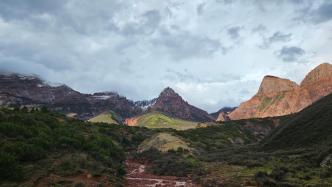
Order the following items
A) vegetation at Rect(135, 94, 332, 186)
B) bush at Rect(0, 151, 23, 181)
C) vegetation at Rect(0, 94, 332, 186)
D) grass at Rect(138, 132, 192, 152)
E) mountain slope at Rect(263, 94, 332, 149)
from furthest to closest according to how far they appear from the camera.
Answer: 1. grass at Rect(138, 132, 192, 152)
2. mountain slope at Rect(263, 94, 332, 149)
3. vegetation at Rect(135, 94, 332, 186)
4. vegetation at Rect(0, 94, 332, 186)
5. bush at Rect(0, 151, 23, 181)

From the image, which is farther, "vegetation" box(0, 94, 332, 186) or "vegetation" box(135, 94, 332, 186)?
"vegetation" box(135, 94, 332, 186)

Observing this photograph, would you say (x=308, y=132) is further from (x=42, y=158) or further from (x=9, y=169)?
(x=9, y=169)

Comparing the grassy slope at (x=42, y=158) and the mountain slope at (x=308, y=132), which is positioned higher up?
the mountain slope at (x=308, y=132)

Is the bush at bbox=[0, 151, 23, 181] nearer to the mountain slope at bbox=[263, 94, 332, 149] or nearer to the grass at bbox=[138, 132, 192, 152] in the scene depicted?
the mountain slope at bbox=[263, 94, 332, 149]

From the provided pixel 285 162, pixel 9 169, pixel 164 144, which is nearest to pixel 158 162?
pixel 164 144

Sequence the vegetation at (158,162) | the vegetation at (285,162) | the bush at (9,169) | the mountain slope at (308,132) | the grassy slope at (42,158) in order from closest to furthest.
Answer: the bush at (9,169) < the grassy slope at (42,158) < the vegetation at (158,162) < the vegetation at (285,162) < the mountain slope at (308,132)

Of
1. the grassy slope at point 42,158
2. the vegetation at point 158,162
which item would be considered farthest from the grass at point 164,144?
the grassy slope at point 42,158

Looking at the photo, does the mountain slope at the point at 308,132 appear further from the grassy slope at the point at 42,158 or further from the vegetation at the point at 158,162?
the grassy slope at the point at 42,158

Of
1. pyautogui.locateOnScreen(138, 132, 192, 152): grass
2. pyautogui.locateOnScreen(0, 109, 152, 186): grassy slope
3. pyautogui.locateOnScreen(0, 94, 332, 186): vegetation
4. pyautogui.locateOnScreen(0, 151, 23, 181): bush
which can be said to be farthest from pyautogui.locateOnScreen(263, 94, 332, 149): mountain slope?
pyautogui.locateOnScreen(0, 151, 23, 181): bush

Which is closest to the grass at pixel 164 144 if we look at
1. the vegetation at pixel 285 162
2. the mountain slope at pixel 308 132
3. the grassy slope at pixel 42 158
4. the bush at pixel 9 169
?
the vegetation at pixel 285 162

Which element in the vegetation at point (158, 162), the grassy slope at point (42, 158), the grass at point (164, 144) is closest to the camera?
the grassy slope at point (42, 158)

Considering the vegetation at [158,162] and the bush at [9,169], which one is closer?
the bush at [9,169]

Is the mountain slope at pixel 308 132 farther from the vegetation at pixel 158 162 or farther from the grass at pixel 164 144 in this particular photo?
the grass at pixel 164 144

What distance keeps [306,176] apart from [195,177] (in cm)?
1788
